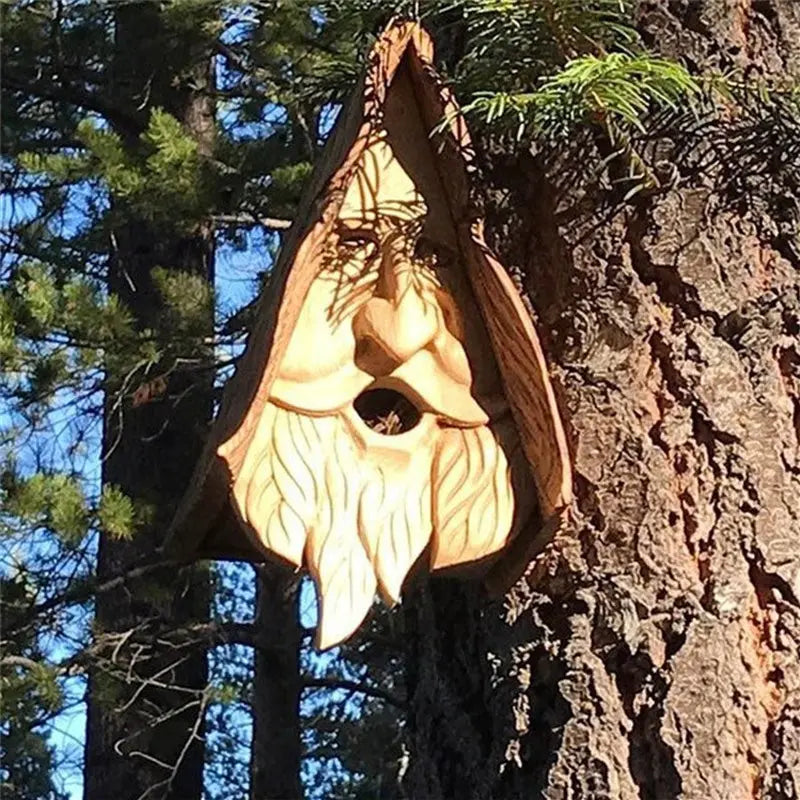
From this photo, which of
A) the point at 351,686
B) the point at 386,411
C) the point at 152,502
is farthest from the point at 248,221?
the point at 386,411

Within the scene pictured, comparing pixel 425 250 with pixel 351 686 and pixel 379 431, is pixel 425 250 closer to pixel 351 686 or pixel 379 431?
pixel 379 431

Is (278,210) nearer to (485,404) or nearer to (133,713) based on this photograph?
(133,713)

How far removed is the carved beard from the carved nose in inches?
2.1

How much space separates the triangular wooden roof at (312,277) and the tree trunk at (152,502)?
2698 mm

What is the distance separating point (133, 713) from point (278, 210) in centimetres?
147

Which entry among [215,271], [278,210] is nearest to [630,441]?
[278,210]

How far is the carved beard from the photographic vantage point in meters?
1.12

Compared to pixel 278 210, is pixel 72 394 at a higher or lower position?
lower

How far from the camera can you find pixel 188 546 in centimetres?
126

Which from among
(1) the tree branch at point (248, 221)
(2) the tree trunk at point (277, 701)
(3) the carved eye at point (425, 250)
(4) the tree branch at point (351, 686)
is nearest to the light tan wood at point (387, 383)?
(3) the carved eye at point (425, 250)

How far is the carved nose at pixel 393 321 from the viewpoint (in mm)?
1182

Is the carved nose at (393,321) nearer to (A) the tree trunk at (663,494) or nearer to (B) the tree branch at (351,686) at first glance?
(A) the tree trunk at (663,494)

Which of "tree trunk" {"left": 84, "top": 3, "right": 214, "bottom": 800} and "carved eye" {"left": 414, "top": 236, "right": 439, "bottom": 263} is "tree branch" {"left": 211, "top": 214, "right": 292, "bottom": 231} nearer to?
"tree trunk" {"left": 84, "top": 3, "right": 214, "bottom": 800}

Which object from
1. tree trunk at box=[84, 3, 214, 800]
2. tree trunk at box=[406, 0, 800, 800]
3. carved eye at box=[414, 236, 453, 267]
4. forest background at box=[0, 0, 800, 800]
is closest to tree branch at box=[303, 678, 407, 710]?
forest background at box=[0, 0, 800, 800]
